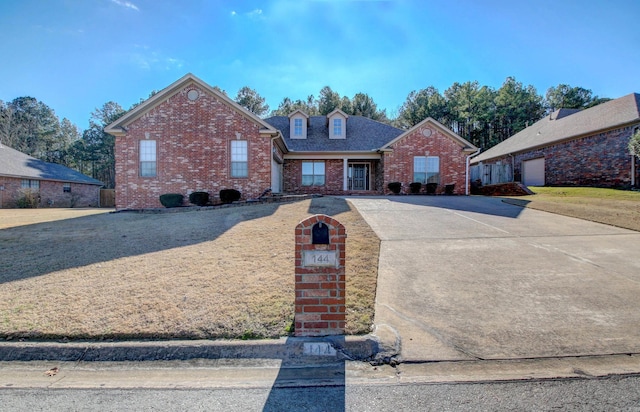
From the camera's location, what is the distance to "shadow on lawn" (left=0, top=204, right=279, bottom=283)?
584cm

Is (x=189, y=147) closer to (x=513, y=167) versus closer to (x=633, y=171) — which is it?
(x=633, y=171)

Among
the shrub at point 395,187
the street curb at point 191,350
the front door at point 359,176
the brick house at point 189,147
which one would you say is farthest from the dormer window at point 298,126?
the street curb at point 191,350

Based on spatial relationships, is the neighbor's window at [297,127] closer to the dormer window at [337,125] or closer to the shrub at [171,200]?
the dormer window at [337,125]

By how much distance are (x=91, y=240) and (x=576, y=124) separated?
2712 centimetres

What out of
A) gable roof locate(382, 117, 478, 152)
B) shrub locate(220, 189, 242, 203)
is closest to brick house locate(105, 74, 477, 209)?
shrub locate(220, 189, 242, 203)

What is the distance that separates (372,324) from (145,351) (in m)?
2.42

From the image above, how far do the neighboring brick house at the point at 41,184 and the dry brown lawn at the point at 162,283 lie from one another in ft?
68.4

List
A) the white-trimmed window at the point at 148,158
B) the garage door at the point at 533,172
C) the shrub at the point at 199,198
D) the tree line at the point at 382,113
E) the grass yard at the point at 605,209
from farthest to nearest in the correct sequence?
1. the tree line at the point at 382,113
2. the garage door at the point at 533,172
3. the white-trimmed window at the point at 148,158
4. the shrub at the point at 199,198
5. the grass yard at the point at 605,209

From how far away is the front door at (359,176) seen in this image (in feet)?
72.1

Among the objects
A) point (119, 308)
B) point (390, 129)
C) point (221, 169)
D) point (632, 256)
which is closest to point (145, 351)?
point (119, 308)

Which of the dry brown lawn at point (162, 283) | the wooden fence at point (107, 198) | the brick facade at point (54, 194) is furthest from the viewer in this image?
the wooden fence at point (107, 198)

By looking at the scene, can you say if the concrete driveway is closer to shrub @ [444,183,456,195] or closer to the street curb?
the street curb

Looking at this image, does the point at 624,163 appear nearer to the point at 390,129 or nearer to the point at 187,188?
the point at 390,129

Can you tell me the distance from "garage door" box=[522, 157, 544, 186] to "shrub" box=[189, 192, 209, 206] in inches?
889
